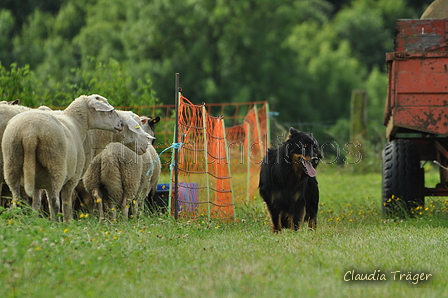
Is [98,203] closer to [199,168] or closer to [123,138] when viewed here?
[123,138]

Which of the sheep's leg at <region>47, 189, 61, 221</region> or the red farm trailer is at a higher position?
the red farm trailer

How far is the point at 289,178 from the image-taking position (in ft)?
25.3

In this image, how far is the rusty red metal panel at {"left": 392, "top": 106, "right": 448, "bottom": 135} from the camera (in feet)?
25.9

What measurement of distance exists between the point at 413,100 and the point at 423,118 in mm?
246

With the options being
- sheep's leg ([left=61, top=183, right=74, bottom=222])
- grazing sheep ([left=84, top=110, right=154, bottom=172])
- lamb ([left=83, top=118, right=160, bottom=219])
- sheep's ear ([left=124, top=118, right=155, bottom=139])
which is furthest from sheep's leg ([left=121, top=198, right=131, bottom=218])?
sheep's leg ([left=61, top=183, right=74, bottom=222])

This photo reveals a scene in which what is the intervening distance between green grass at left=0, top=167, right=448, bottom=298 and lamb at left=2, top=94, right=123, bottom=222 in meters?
0.54

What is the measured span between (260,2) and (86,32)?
8.05 m

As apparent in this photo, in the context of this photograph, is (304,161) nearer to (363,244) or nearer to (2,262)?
(363,244)

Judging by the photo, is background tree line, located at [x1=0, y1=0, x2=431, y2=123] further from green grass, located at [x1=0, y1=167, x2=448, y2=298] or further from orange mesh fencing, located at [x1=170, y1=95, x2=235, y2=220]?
green grass, located at [x1=0, y1=167, x2=448, y2=298]

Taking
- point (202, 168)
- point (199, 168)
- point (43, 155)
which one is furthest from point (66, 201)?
point (199, 168)

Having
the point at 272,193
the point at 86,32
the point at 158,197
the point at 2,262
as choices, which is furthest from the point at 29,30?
the point at 2,262

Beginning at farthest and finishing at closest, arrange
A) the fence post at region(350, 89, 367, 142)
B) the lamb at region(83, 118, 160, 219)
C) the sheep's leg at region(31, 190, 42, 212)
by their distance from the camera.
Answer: the fence post at region(350, 89, 367, 142) → the lamb at region(83, 118, 160, 219) → the sheep's leg at region(31, 190, 42, 212)

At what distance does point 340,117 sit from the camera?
3216 centimetres

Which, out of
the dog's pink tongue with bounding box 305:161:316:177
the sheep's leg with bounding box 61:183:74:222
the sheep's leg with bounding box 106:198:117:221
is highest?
the dog's pink tongue with bounding box 305:161:316:177
